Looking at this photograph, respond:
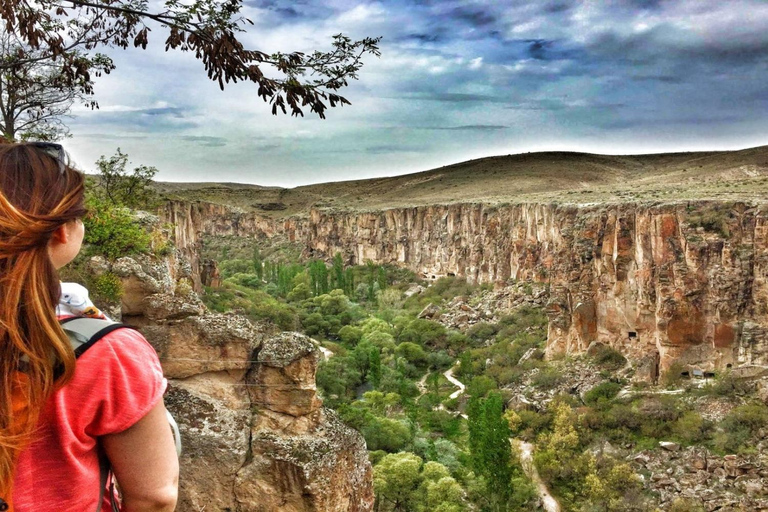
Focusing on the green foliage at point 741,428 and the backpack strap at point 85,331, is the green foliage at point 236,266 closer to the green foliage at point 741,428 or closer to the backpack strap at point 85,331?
the green foliage at point 741,428

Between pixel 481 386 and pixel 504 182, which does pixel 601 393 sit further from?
pixel 504 182

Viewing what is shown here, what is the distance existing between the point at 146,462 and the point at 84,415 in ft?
0.66

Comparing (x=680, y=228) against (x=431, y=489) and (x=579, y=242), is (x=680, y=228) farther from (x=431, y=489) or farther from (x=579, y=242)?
(x=431, y=489)

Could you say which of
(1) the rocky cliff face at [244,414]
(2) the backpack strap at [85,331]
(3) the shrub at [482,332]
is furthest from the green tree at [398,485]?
(3) the shrub at [482,332]

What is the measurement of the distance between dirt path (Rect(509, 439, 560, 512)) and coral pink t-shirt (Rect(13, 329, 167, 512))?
19117mm

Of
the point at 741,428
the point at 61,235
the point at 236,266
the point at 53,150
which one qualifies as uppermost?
the point at 53,150

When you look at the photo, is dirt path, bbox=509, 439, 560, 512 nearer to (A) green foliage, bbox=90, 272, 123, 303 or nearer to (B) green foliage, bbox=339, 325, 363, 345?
(A) green foliage, bbox=90, 272, 123, 303

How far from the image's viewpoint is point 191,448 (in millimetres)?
5637

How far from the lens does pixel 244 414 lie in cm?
606

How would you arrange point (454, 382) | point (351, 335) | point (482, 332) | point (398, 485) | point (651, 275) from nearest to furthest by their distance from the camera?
1. point (398, 485)
2. point (651, 275)
3. point (454, 382)
4. point (482, 332)
5. point (351, 335)

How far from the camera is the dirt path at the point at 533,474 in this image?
739 inches

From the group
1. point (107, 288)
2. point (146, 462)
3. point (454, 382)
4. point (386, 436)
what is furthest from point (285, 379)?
point (454, 382)

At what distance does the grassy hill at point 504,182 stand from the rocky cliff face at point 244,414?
124 feet

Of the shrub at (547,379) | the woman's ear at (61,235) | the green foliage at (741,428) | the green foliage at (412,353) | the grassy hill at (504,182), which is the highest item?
the grassy hill at (504,182)
